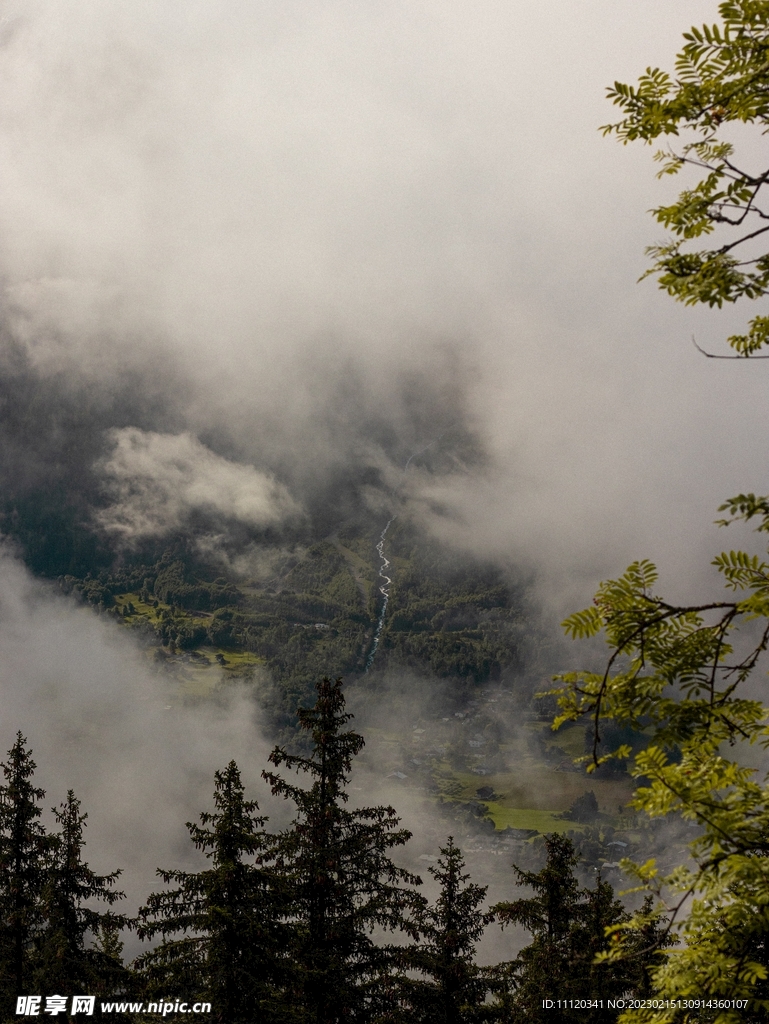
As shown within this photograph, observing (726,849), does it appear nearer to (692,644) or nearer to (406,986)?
(692,644)

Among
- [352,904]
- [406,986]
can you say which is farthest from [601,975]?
[352,904]

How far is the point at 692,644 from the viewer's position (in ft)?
22.6

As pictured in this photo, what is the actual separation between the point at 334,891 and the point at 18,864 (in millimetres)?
13126

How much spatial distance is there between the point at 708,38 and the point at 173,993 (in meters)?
26.0

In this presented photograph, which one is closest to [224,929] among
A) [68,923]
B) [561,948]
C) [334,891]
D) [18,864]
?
[334,891]

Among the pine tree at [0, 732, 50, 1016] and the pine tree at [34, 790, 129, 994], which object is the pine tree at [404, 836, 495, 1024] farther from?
the pine tree at [0, 732, 50, 1016]

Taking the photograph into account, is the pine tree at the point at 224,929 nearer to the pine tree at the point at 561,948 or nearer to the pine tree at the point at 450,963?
the pine tree at the point at 450,963

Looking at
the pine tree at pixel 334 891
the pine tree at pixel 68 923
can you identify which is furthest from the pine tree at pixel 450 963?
the pine tree at pixel 68 923

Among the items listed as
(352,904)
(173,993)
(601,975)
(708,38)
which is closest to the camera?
(708,38)

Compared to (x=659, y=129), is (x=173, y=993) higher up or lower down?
lower down

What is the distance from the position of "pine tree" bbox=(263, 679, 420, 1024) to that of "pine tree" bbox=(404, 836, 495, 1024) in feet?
7.25

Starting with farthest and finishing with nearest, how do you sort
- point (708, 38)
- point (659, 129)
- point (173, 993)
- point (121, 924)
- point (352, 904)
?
1. point (121, 924)
2. point (352, 904)
3. point (173, 993)
4. point (659, 129)
5. point (708, 38)

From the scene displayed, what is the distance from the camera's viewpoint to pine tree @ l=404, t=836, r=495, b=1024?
2786 cm

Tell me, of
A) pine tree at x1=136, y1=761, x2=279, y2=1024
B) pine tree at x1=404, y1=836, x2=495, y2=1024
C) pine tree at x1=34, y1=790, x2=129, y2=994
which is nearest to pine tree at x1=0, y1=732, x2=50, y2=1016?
pine tree at x1=34, y1=790, x2=129, y2=994
